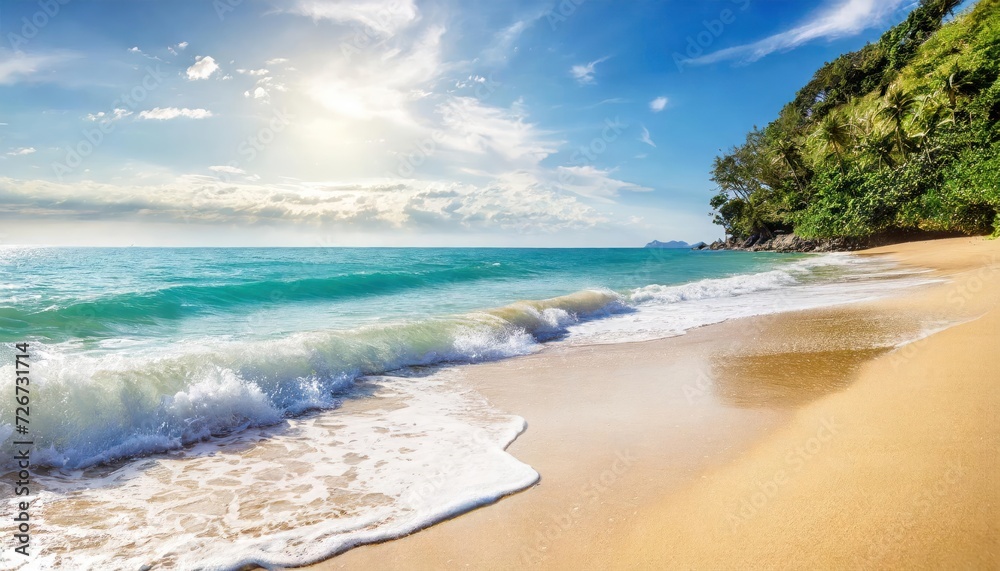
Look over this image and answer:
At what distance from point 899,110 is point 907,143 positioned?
2739mm

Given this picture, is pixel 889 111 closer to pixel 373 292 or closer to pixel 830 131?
pixel 830 131

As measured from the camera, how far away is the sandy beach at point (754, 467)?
261cm

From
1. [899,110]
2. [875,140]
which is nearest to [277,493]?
[899,110]

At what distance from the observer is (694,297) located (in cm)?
1678

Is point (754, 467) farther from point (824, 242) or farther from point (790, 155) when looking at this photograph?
point (790, 155)

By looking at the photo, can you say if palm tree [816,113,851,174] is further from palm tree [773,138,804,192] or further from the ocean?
the ocean

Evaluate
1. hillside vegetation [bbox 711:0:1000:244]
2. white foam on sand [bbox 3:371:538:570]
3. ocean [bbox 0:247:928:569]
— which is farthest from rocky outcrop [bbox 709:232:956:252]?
white foam on sand [bbox 3:371:538:570]

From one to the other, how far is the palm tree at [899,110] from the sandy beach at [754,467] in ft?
118

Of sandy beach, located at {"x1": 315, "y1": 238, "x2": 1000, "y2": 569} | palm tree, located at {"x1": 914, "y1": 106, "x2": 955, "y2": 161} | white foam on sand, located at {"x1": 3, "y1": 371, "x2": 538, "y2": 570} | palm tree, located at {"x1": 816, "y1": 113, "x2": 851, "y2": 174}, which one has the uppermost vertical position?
palm tree, located at {"x1": 816, "y1": 113, "x2": 851, "y2": 174}

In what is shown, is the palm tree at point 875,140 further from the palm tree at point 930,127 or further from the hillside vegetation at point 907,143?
the palm tree at point 930,127

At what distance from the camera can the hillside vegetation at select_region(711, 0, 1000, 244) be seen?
27562 millimetres

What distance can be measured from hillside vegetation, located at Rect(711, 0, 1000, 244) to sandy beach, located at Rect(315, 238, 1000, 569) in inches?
1109

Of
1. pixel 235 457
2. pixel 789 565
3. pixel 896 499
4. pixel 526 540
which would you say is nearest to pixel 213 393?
pixel 235 457

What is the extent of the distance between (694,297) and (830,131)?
32.6m
